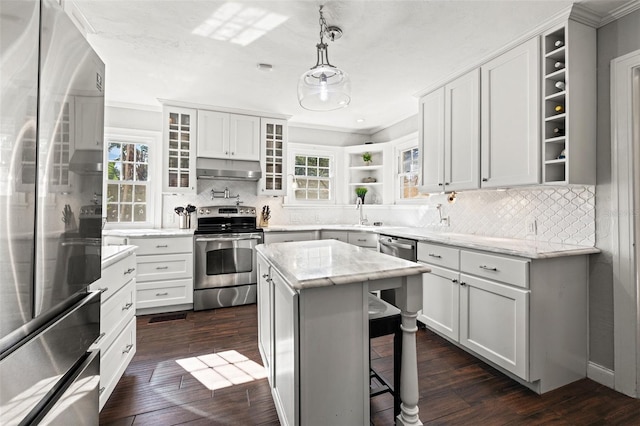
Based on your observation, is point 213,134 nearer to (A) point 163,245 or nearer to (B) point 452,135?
(A) point 163,245

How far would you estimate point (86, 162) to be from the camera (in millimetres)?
1065

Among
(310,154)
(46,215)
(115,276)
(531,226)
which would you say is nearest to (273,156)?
(310,154)

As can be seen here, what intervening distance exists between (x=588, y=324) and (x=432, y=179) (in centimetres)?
179

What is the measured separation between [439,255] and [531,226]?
0.82 meters

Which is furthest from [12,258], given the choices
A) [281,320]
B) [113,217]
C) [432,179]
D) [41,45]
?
[113,217]

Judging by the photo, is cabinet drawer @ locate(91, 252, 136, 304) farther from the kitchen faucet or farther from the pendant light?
the kitchen faucet

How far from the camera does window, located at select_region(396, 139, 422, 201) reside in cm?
422

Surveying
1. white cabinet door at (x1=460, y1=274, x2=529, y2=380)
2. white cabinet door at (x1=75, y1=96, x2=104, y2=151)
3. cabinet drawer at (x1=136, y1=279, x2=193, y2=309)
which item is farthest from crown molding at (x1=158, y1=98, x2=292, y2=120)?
white cabinet door at (x1=460, y1=274, x2=529, y2=380)

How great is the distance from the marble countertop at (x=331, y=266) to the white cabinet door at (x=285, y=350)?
92 mm

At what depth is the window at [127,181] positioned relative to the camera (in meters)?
3.93

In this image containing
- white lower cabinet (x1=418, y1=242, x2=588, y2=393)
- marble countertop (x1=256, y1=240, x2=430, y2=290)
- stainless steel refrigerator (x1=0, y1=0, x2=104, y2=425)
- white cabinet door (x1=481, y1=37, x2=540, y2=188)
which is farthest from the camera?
white cabinet door (x1=481, y1=37, x2=540, y2=188)

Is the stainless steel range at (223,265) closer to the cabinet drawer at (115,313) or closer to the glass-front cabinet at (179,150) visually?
the glass-front cabinet at (179,150)

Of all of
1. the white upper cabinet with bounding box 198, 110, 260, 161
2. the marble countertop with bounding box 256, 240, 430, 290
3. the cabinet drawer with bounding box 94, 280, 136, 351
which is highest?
the white upper cabinet with bounding box 198, 110, 260, 161

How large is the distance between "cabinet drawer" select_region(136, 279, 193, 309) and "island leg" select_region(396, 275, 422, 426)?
288 centimetres
